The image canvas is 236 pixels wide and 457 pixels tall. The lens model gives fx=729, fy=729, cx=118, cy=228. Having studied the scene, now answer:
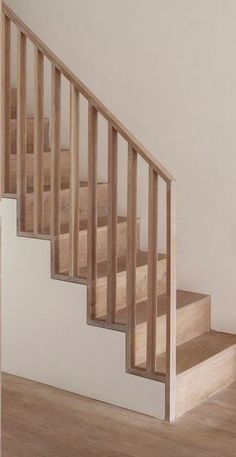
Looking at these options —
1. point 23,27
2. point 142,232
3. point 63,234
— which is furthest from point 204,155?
point 23,27

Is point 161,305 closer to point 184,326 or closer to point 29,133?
point 184,326

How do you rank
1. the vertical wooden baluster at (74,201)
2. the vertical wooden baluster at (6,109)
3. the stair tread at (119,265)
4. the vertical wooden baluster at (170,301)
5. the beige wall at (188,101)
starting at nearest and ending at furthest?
the vertical wooden baluster at (170,301) → the vertical wooden baluster at (74,201) → the stair tread at (119,265) → the vertical wooden baluster at (6,109) → the beige wall at (188,101)

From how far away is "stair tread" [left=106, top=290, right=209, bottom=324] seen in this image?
3591 millimetres

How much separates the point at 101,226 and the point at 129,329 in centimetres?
86

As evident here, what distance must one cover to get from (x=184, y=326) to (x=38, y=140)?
4.11ft

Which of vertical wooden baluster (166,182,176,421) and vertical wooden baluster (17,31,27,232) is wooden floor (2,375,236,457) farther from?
vertical wooden baluster (17,31,27,232)

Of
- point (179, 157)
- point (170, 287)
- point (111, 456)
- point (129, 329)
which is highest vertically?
point (179, 157)

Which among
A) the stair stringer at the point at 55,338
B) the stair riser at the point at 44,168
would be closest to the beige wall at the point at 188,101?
the stair riser at the point at 44,168

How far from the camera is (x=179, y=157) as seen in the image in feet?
14.0

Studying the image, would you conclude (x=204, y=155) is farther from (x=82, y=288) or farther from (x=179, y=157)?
(x=82, y=288)

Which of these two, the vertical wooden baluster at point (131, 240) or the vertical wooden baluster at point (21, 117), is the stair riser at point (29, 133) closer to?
the vertical wooden baluster at point (21, 117)

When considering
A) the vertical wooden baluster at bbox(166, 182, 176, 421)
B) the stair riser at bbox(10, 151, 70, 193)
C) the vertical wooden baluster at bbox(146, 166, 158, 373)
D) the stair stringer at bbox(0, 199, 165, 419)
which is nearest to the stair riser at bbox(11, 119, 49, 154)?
the stair riser at bbox(10, 151, 70, 193)

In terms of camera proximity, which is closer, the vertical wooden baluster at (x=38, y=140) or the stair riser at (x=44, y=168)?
the vertical wooden baluster at (x=38, y=140)

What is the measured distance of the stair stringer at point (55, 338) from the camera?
3.46m
